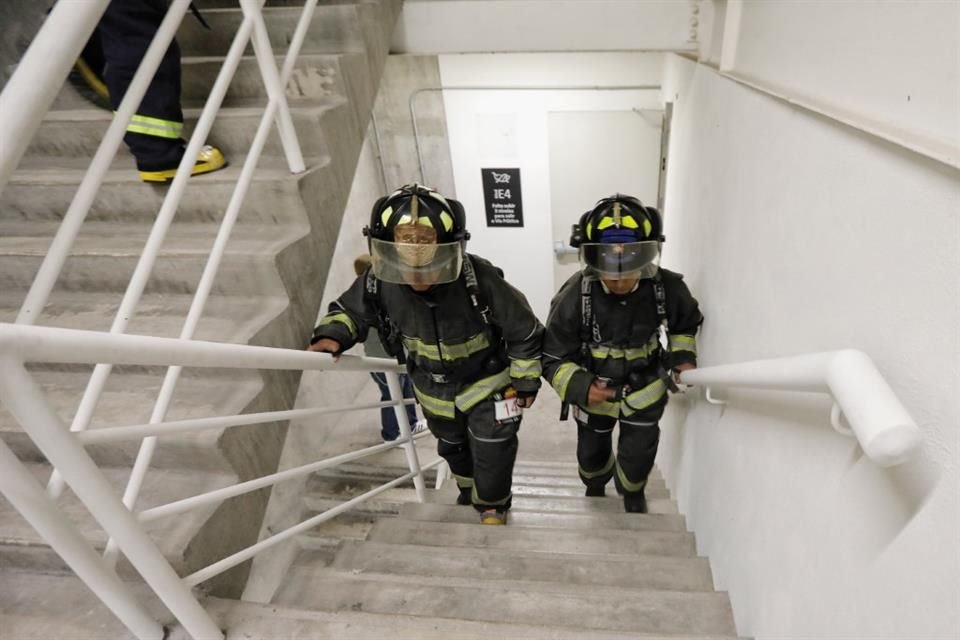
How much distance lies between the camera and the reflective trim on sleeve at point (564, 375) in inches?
88.4

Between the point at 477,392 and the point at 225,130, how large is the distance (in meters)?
1.53

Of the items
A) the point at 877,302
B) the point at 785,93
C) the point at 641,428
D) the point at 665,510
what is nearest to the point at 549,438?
the point at 665,510

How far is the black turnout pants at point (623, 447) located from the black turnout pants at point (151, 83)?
219 cm

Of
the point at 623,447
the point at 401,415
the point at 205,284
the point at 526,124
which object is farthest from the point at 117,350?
the point at 526,124

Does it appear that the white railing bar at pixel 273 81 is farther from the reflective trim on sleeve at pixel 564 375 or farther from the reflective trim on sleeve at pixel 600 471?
the reflective trim on sleeve at pixel 600 471

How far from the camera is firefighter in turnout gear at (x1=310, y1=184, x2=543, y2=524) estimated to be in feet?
5.86

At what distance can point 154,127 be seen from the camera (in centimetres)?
182

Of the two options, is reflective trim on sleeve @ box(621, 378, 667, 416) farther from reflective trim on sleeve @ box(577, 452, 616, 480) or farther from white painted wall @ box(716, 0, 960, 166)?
white painted wall @ box(716, 0, 960, 166)

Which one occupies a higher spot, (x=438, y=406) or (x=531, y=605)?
(x=438, y=406)

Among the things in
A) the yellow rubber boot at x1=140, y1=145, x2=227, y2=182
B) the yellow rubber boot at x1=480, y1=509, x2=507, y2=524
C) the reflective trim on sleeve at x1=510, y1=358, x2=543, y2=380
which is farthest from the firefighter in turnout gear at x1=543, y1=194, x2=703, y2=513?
the yellow rubber boot at x1=140, y1=145, x2=227, y2=182

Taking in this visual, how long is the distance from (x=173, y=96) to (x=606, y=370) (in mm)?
2045

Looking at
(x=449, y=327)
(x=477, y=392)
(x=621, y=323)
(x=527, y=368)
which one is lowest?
(x=477, y=392)

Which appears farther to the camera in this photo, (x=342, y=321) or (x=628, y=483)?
(x=628, y=483)

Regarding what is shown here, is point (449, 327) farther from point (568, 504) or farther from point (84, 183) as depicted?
point (568, 504)
